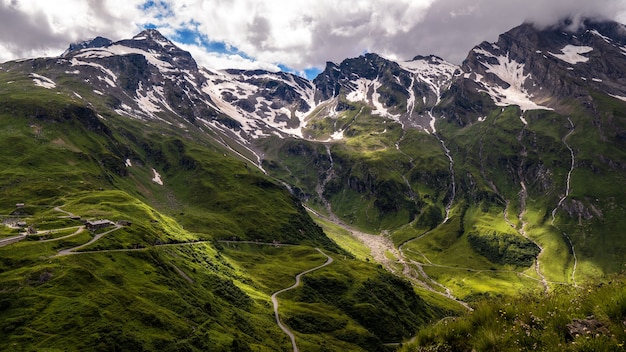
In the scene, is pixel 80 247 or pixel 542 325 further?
pixel 80 247

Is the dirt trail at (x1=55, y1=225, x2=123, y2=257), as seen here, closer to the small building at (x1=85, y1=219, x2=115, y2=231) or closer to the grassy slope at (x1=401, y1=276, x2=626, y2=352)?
the small building at (x1=85, y1=219, x2=115, y2=231)

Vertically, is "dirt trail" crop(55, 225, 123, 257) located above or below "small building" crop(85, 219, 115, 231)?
below

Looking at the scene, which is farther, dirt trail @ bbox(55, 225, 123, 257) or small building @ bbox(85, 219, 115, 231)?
small building @ bbox(85, 219, 115, 231)

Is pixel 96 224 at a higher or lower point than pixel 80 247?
higher

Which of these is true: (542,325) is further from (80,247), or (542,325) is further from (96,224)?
(96,224)

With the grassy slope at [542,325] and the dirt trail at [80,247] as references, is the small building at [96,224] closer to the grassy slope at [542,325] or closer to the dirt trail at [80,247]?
the dirt trail at [80,247]

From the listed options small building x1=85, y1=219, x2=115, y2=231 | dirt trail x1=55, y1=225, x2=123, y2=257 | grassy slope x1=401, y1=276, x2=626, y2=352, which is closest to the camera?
grassy slope x1=401, y1=276, x2=626, y2=352

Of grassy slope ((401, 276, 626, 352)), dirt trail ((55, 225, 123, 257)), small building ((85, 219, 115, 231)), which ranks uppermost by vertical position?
grassy slope ((401, 276, 626, 352))

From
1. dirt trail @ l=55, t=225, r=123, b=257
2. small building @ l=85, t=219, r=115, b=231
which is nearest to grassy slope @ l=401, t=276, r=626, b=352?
dirt trail @ l=55, t=225, r=123, b=257

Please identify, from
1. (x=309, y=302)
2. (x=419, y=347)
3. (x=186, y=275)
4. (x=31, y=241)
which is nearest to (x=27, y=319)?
(x=31, y=241)

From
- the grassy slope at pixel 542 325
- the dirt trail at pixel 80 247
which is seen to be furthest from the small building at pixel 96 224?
the grassy slope at pixel 542 325

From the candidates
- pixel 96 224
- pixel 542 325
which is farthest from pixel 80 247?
pixel 542 325
